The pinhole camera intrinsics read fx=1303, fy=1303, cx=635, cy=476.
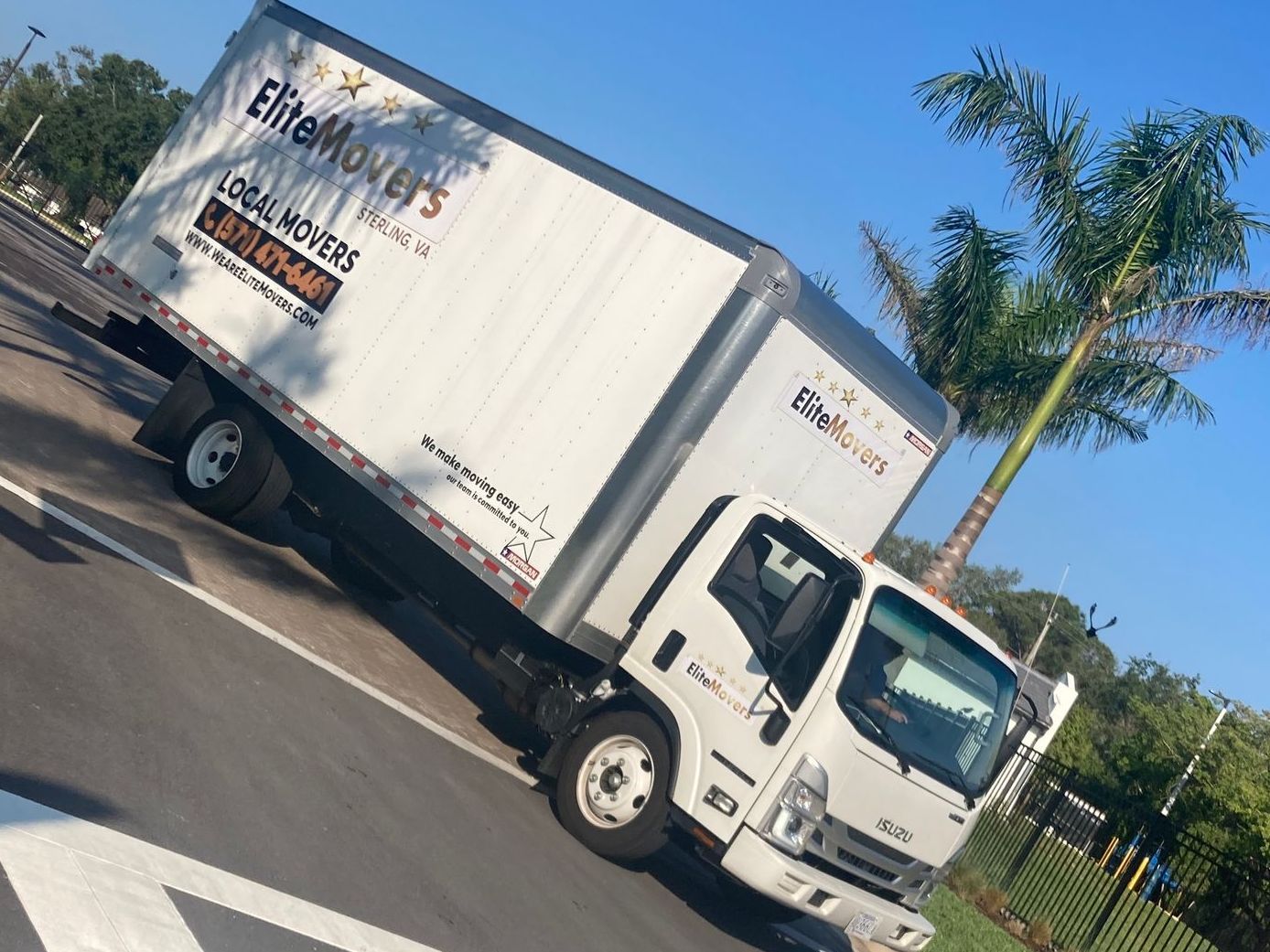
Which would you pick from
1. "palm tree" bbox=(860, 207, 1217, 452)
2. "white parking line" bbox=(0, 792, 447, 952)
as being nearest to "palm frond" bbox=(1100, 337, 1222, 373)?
"palm tree" bbox=(860, 207, 1217, 452)

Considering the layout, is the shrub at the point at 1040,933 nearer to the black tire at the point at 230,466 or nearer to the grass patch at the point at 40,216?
the black tire at the point at 230,466

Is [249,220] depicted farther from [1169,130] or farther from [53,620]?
[1169,130]

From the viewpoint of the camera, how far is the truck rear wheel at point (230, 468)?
1098cm

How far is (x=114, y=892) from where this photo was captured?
15.3 ft

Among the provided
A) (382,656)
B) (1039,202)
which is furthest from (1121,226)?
(382,656)

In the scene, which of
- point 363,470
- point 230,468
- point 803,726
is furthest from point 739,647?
point 230,468

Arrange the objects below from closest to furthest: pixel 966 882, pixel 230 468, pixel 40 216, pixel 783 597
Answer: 1. pixel 783 597
2. pixel 230 468
3. pixel 966 882
4. pixel 40 216

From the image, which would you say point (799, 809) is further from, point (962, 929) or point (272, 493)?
point (962, 929)

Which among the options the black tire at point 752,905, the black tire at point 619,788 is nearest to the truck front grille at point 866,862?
the black tire at point 752,905

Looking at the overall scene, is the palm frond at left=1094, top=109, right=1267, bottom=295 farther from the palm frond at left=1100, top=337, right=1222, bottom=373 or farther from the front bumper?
the front bumper

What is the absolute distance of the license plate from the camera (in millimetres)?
7902

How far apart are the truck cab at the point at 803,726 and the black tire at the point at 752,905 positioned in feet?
3.38

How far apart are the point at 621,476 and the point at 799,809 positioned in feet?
7.79

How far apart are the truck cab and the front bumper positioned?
11 millimetres
